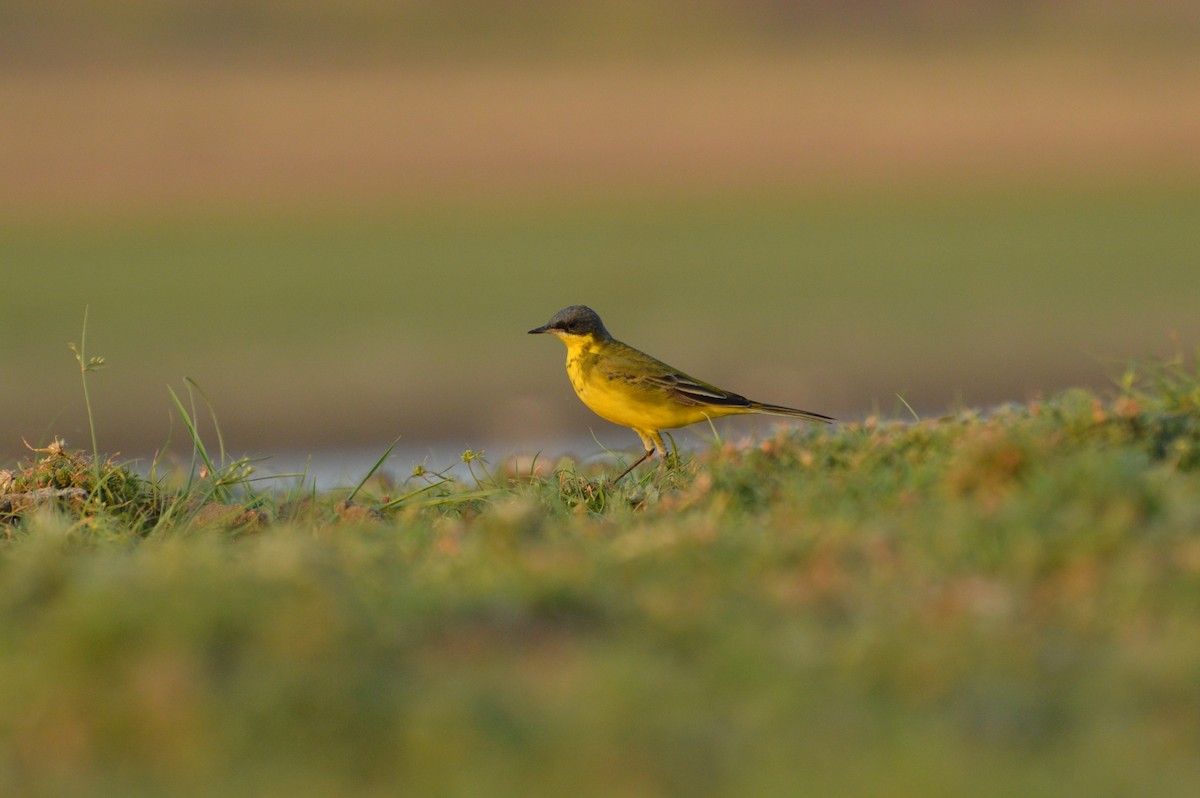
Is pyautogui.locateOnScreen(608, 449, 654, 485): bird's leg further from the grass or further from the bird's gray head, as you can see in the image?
the grass

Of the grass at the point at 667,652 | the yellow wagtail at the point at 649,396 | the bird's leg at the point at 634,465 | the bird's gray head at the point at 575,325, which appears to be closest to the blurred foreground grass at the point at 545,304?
→ the bird's gray head at the point at 575,325

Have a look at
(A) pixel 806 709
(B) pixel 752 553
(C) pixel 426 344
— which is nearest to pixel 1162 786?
(A) pixel 806 709

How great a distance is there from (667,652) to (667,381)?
4.19 metres

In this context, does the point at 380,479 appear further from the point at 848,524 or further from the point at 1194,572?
the point at 1194,572

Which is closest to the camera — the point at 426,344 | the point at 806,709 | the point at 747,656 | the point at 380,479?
the point at 806,709

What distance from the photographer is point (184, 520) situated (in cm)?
627

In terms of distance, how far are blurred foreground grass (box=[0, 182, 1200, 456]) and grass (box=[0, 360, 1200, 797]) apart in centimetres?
A: 885

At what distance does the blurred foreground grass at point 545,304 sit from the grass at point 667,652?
8.85m

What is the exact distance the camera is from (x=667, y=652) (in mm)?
3725

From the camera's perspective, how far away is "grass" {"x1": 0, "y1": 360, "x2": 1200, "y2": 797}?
324 centimetres

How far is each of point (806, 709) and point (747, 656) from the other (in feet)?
0.81

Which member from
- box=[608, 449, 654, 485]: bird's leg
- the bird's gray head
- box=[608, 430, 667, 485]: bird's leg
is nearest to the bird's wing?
box=[608, 430, 667, 485]: bird's leg

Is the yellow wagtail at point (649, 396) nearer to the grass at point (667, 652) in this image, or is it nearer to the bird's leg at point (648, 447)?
the bird's leg at point (648, 447)

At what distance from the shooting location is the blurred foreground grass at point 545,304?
17.9 metres
